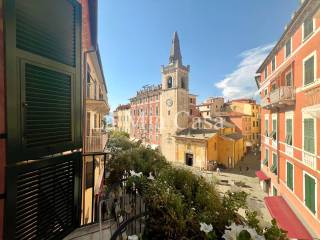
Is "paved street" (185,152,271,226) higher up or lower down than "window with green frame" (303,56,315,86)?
lower down

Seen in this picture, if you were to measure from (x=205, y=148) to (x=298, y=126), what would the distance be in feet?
61.0

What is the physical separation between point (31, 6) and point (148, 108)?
129 feet

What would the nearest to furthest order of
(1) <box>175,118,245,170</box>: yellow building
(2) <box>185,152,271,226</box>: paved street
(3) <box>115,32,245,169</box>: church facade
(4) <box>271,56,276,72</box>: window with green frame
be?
(4) <box>271,56,276,72</box>: window with green frame < (2) <box>185,152,271,226</box>: paved street < (1) <box>175,118,245,170</box>: yellow building < (3) <box>115,32,245,169</box>: church facade

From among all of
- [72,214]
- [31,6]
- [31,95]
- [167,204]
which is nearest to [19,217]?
[72,214]

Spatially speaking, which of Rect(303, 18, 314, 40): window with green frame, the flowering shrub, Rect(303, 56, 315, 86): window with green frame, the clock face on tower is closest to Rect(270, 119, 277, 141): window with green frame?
Rect(303, 56, 315, 86): window with green frame

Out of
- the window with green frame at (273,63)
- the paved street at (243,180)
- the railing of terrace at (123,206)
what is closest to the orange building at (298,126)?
the window with green frame at (273,63)

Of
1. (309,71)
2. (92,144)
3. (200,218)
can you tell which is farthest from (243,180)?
(200,218)

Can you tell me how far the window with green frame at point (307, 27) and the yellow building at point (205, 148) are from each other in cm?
2029

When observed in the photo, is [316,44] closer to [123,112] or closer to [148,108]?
[148,108]

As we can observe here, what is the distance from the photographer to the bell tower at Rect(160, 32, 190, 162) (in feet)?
107

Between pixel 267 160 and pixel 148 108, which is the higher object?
pixel 148 108

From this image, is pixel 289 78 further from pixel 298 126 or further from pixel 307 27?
pixel 298 126

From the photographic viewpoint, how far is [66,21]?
2625 millimetres

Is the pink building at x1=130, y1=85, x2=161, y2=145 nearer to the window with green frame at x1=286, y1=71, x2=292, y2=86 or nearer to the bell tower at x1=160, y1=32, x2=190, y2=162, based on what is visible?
the bell tower at x1=160, y1=32, x2=190, y2=162
